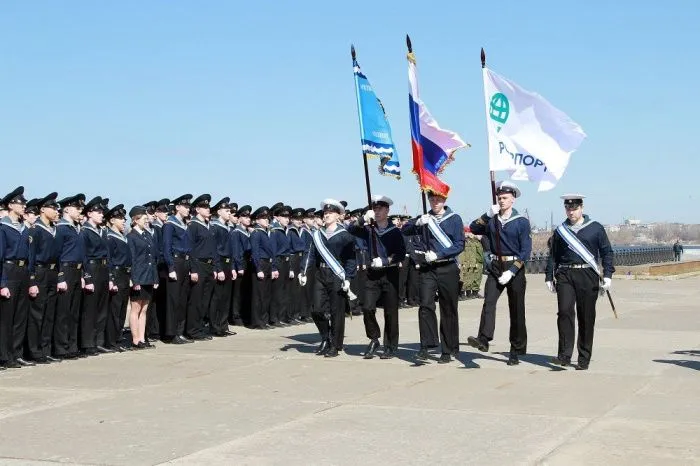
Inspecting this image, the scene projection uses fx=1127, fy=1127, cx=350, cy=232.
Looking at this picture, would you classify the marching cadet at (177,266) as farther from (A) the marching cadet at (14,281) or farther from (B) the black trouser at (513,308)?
(B) the black trouser at (513,308)

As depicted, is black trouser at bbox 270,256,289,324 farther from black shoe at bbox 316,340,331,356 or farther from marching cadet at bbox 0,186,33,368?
marching cadet at bbox 0,186,33,368

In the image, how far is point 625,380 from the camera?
10.9m

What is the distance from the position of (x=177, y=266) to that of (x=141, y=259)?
3.25 ft

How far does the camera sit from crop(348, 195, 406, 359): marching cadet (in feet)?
42.4

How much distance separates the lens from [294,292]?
1895cm

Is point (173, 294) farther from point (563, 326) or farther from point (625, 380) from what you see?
point (625, 380)

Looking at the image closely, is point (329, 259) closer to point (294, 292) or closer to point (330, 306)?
point (330, 306)

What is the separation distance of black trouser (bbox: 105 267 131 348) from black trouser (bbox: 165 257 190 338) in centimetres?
96

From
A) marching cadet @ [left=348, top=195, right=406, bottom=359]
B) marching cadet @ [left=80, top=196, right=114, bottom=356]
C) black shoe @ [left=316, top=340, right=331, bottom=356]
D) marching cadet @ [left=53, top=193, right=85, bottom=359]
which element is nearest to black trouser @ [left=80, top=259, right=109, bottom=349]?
marching cadet @ [left=80, top=196, right=114, bottom=356]

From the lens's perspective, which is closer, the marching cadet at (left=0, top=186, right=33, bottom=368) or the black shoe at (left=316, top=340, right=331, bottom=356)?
the marching cadet at (left=0, top=186, right=33, bottom=368)

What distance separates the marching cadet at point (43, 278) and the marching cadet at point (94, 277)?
0.56 meters

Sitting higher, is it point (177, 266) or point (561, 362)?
point (177, 266)

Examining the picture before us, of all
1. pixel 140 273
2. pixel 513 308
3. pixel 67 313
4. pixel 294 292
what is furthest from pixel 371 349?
pixel 294 292

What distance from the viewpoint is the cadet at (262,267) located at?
1778 centimetres
